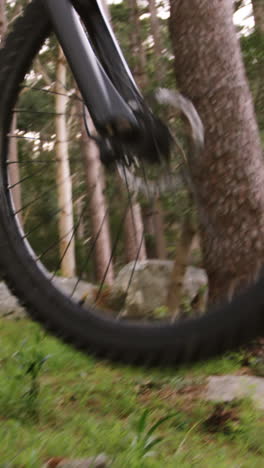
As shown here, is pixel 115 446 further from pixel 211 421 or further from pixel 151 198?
pixel 151 198

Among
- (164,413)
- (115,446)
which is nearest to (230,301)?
(115,446)

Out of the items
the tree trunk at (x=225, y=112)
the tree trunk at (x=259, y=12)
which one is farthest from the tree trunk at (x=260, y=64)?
the tree trunk at (x=225, y=112)

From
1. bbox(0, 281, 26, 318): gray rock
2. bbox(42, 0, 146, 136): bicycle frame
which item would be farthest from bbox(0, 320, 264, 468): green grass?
bbox(0, 281, 26, 318): gray rock

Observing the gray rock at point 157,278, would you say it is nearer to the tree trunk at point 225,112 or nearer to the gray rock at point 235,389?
the tree trunk at point 225,112

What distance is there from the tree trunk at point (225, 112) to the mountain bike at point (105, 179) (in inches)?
84.1

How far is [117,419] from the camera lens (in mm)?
2971

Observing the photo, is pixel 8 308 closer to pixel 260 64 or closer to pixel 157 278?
pixel 157 278

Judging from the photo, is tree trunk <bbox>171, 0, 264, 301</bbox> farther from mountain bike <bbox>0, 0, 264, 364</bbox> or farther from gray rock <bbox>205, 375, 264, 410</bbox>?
mountain bike <bbox>0, 0, 264, 364</bbox>

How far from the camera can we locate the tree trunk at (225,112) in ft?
12.2

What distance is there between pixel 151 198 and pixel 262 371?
2606mm

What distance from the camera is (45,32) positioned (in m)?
1.34

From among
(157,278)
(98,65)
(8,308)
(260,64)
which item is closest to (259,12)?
(260,64)

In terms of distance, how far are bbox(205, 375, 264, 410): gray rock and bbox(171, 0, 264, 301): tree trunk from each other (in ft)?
1.67

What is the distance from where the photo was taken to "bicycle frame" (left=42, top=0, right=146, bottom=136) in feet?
3.94
